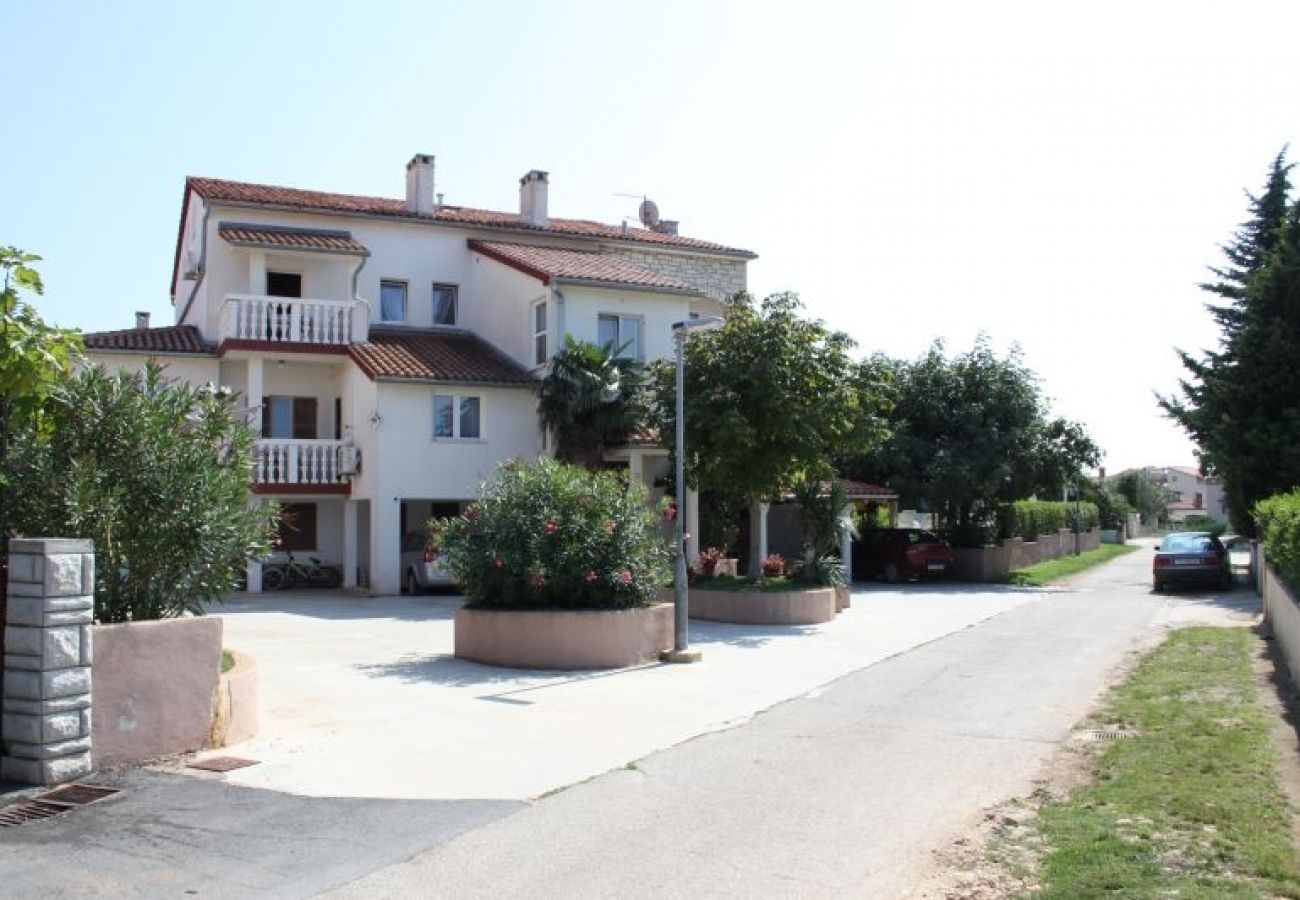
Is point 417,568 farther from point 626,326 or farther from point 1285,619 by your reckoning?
point 1285,619

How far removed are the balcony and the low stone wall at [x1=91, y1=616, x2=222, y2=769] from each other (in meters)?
17.0

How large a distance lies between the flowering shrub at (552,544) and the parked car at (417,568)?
10097mm

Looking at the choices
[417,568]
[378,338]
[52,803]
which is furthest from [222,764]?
[378,338]

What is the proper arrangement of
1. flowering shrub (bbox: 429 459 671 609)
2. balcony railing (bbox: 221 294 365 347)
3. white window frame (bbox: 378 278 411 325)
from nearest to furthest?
flowering shrub (bbox: 429 459 671 609) → balcony railing (bbox: 221 294 365 347) → white window frame (bbox: 378 278 411 325)

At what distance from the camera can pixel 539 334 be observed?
26.5 m

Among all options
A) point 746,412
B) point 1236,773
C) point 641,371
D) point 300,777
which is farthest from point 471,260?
point 1236,773

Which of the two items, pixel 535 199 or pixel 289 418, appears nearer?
pixel 289 418

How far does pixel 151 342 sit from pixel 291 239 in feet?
13.1

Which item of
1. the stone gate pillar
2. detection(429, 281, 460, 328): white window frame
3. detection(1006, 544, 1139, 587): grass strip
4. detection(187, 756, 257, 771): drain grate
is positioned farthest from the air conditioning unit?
detection(1006, 544, 1139, 587): grass strip

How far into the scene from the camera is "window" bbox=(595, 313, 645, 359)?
26.7 meters

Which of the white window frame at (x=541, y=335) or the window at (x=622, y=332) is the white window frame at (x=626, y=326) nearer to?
the window at (x=622, y=332)

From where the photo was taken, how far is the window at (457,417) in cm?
2555

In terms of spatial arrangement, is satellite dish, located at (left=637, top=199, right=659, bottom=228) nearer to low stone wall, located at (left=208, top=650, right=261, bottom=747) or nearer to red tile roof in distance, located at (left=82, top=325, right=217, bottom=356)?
red tile roof in distance, located at (left=82, top=325, right=217, bottom=356)

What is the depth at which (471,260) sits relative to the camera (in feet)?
98.7
